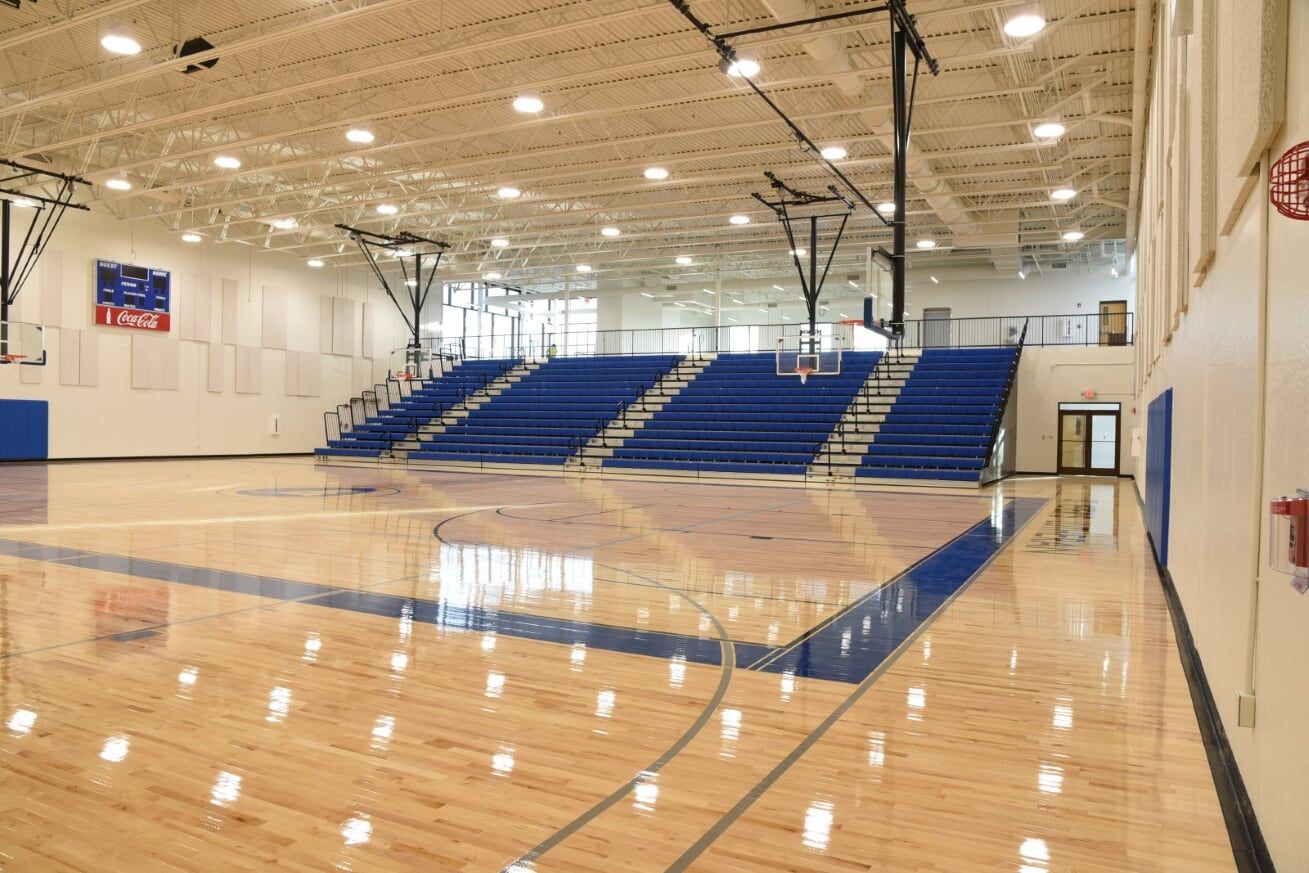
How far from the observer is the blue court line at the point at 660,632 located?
15.2 ft

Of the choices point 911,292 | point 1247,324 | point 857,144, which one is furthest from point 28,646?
point 911,292

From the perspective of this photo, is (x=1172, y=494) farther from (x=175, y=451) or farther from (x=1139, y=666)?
(x=175, y=451)

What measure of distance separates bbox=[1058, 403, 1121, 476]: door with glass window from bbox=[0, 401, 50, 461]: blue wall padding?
78.8 feet

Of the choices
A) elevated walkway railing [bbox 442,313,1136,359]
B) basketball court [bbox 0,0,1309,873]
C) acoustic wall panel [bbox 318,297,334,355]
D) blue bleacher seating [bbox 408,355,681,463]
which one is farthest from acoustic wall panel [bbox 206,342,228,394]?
elevated walkway railing [bbox 442,313,1136,359]

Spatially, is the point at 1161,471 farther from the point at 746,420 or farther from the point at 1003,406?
the point at 746,420

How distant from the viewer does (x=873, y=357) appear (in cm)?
2416

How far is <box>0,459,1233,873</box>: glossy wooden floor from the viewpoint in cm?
254

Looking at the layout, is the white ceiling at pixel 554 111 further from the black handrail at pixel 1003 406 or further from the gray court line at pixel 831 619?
the gray court line at pixel 831 619

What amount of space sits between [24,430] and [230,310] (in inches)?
245

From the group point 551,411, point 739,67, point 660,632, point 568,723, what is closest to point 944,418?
point 551,411

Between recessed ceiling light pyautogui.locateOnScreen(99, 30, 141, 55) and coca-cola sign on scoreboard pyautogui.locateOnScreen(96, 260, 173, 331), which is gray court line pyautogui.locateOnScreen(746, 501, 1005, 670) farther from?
coca-cola sign on scoreboard pyautogui.locateOnScreen(96, 260, 173, 331)

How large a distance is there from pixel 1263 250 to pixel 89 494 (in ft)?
47.7

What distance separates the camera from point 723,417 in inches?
869

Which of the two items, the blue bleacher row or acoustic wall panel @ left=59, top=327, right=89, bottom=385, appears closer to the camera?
the blue bleacher row
